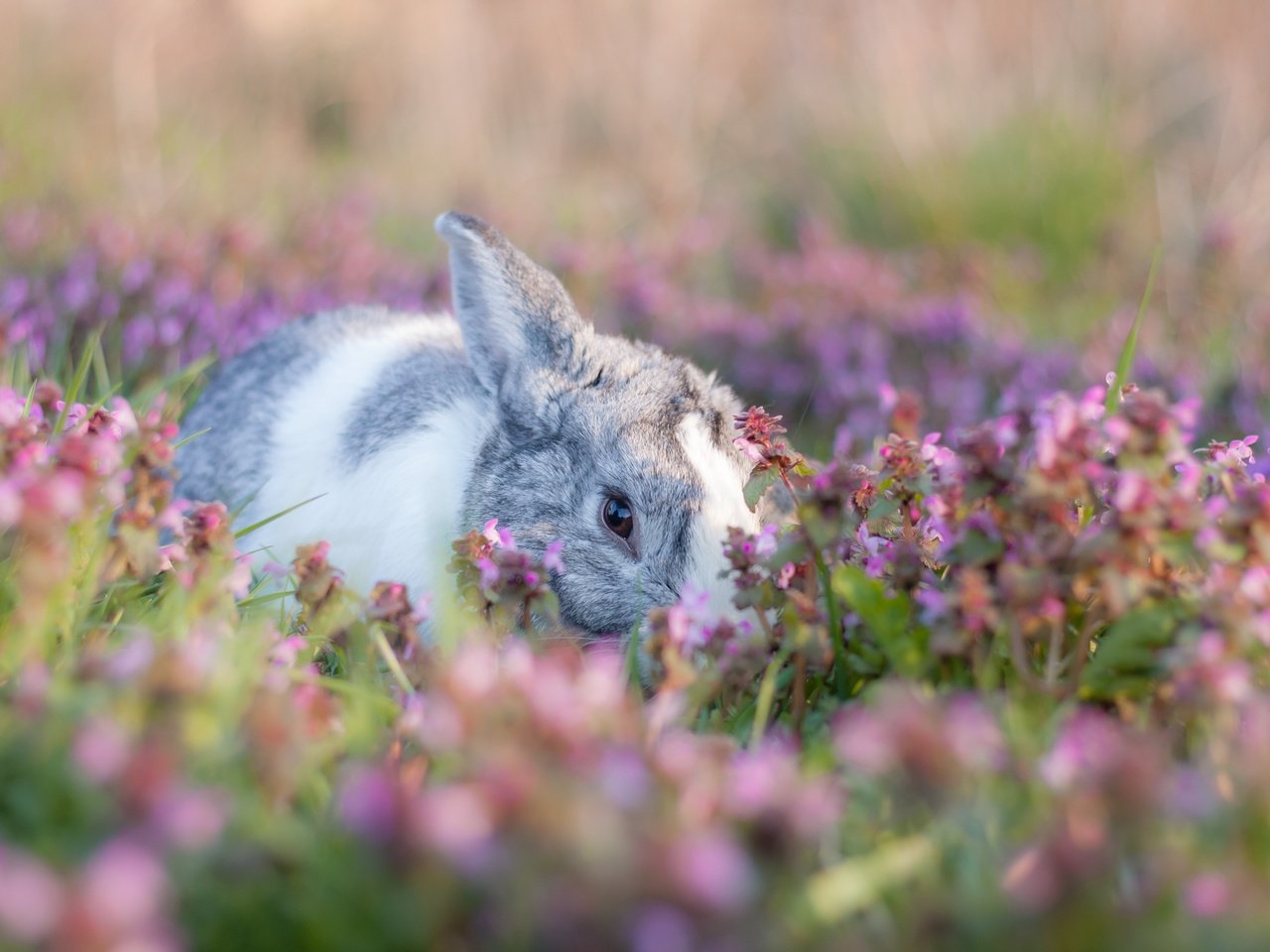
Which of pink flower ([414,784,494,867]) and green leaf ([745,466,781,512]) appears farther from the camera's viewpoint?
green leaf ([745,466,781,512])

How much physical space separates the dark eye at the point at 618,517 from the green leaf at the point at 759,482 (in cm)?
38

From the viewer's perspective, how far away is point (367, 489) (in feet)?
11.5

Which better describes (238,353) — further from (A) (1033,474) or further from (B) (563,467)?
(A) (1033,474)

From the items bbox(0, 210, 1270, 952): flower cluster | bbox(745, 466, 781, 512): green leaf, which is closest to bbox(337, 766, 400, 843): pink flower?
bbox(0, 210, 1270, 952): flower cluster

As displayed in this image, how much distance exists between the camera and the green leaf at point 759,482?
111 inches

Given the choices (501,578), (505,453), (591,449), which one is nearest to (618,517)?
(591,449)

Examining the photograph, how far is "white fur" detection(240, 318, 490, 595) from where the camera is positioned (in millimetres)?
3316

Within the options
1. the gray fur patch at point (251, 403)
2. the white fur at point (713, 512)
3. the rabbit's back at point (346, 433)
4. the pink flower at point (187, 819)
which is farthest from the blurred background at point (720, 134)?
the pink flower at point (187, 819)

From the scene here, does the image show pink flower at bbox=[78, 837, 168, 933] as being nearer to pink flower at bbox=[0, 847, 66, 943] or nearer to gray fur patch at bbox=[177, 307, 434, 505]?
pink flower at bbox=[0, 847, 66, 943]

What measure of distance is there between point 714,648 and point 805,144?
710 centimetres

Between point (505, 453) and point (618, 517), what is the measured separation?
415 mm

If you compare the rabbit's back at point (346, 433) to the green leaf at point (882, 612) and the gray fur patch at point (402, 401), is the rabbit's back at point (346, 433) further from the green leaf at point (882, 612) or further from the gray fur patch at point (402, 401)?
the green leaf at point (882, 612)

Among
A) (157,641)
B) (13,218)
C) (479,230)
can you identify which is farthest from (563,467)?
(13,218)

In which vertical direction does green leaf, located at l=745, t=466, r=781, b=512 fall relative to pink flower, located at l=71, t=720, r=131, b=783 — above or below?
below
